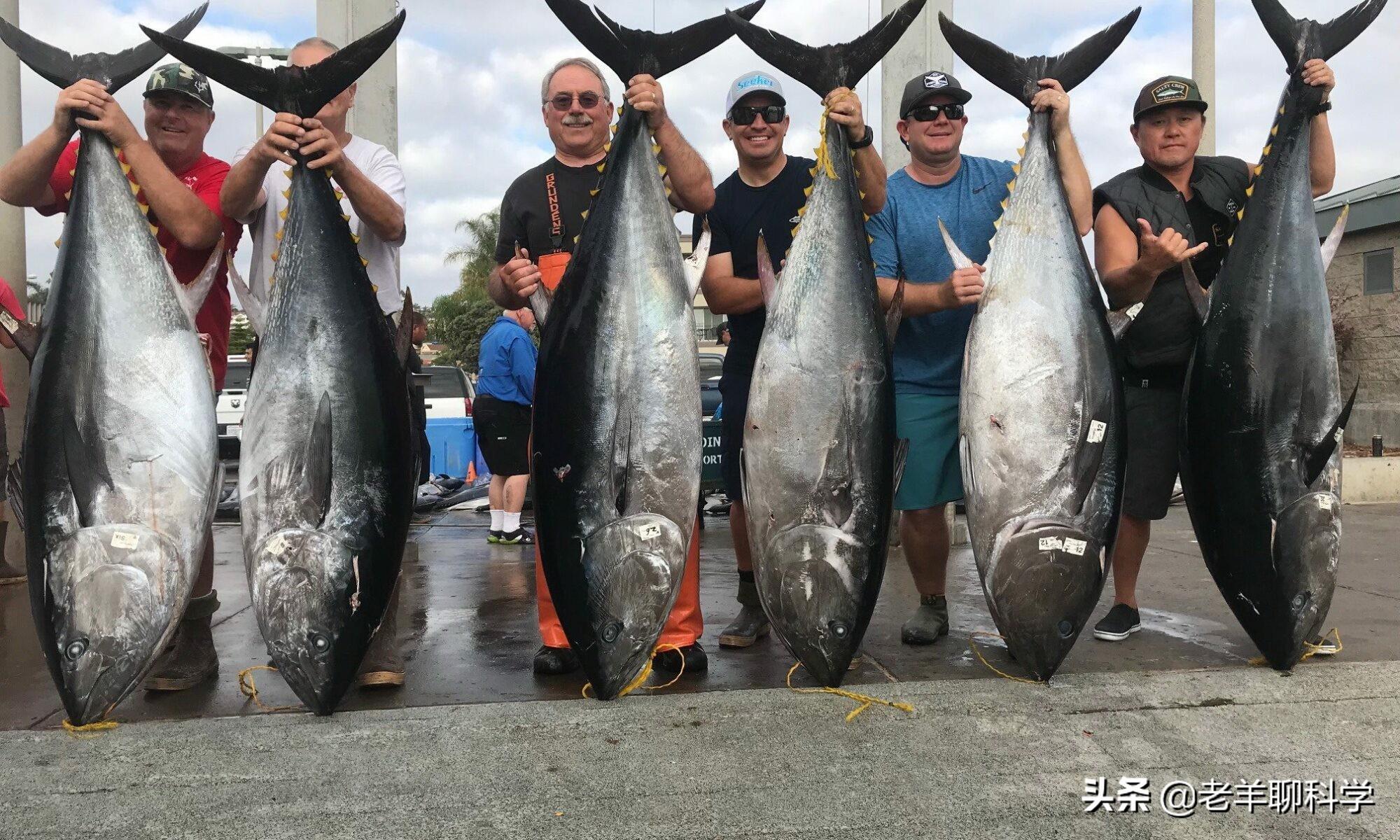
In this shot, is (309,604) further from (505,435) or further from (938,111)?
(505,435)

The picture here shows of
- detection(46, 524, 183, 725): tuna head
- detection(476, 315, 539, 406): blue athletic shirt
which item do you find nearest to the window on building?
detection(476, 315, 539, 406): blue athletic shirt

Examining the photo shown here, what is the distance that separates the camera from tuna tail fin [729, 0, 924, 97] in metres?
2.74

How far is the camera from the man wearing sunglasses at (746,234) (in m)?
3.10

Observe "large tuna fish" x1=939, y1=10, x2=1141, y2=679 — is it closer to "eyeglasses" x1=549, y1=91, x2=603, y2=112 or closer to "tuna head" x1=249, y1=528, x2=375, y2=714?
"eyeglasses" x1=549, y1=91, x2=603, y2=112

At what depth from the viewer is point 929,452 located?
125 inches

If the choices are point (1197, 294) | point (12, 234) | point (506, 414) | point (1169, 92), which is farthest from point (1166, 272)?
point (12, 234)

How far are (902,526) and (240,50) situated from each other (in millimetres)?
12600

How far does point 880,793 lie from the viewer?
205 cm

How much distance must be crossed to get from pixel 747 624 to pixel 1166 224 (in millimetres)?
1838

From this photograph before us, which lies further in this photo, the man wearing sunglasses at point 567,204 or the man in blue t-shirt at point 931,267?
the man in blue t-shirt at point 931,267

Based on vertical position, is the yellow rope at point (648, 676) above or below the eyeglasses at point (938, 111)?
Answer: below

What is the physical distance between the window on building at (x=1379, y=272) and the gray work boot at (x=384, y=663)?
13600 mm

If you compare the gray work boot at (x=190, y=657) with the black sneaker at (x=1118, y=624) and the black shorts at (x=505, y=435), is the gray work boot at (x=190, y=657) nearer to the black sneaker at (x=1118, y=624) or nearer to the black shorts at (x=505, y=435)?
the black sneaker at (x=1118, y=624)

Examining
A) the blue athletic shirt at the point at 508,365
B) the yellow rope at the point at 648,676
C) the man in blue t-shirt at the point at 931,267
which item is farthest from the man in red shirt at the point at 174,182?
the blue athletic shirt at the point at 508,365
